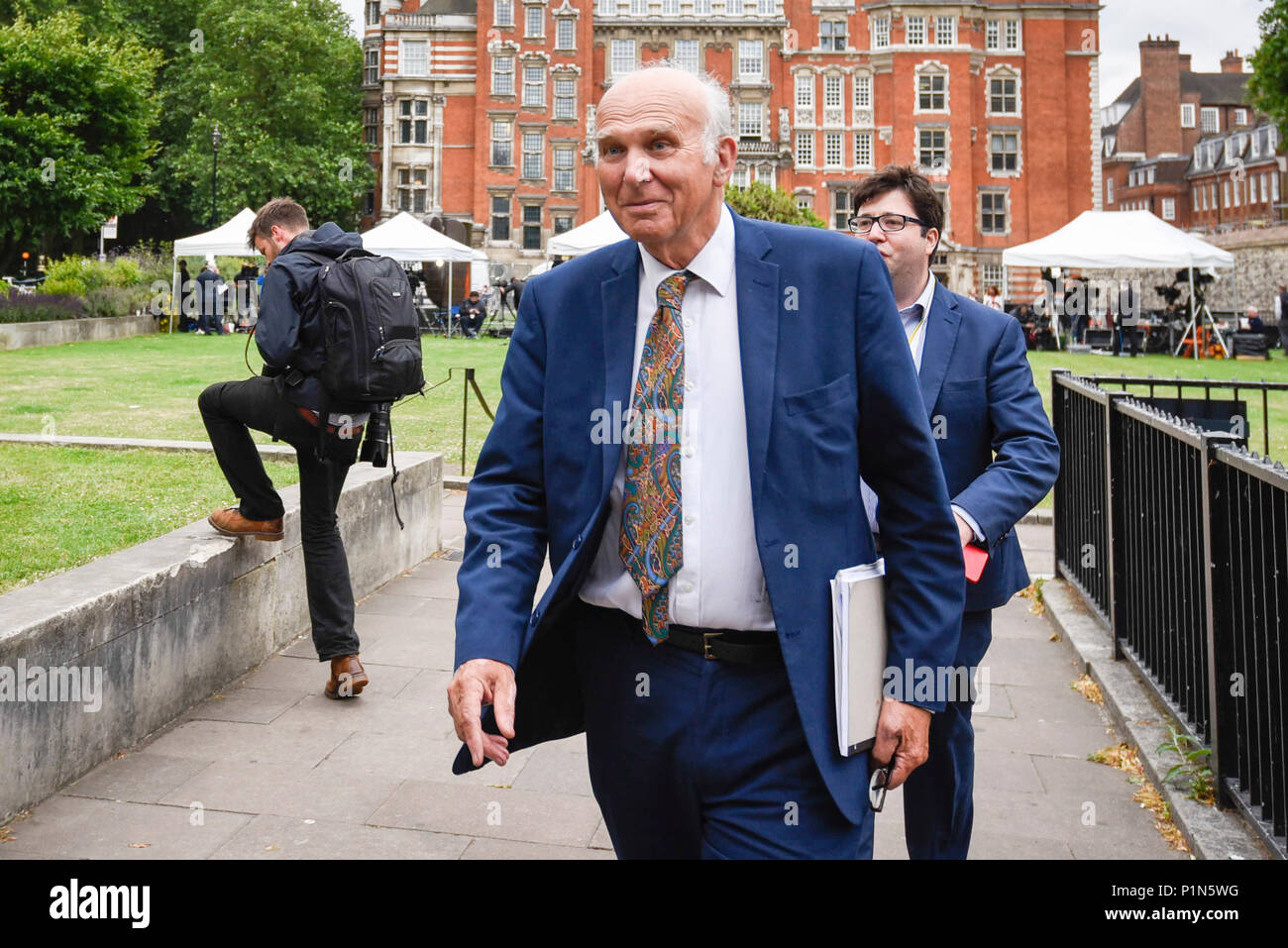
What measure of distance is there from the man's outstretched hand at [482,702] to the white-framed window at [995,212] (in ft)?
219

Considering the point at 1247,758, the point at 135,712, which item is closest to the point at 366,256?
the point at 135,712

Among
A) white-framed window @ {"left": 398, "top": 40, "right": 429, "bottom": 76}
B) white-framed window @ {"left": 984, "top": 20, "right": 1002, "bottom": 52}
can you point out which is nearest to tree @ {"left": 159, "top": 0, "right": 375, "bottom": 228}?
white-framed window @ {"left": 398, "top": 40, "right": 429, "bottom": 76}

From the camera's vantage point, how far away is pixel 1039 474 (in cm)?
362

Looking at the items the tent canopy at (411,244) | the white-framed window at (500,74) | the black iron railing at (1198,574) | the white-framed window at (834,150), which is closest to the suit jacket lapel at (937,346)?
the black iron railing at (1198,574)

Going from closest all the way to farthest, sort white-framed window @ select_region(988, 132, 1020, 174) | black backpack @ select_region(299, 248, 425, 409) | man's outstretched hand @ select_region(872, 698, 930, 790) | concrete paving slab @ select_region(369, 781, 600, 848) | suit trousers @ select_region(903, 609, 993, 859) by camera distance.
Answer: man's outstretched hand @ select_region(872, 698, 930, 790)
suit trousers @ select_region(903, 609, 993, 859)
concrete paving slab @ select_region(369, 781, 600, 848)
black backpack @ select_region(299, 248, 425, 409)
white-framed window @ select_region(988, 132, 1020, 174)

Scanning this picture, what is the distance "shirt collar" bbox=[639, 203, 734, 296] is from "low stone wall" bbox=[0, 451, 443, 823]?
2.70 meters

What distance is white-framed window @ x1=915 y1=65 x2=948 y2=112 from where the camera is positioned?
64750mm

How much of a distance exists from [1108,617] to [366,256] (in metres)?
4.50

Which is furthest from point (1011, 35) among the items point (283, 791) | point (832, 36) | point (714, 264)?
point (714, 264)

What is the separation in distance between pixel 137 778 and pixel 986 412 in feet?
11.0

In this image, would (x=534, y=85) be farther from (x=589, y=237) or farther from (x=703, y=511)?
(x=703, y=511)

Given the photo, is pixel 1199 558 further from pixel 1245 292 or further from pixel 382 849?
pixel 1245 292

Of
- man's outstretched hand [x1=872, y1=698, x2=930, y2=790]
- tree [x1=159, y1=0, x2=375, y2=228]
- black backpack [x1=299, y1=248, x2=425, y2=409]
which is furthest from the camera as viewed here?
tree [x1=159, y1=0, x2=375, y2=228]

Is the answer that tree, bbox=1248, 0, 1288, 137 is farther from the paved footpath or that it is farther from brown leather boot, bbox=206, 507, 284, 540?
brown leather boot, bbox=206, 507, 284, 540
